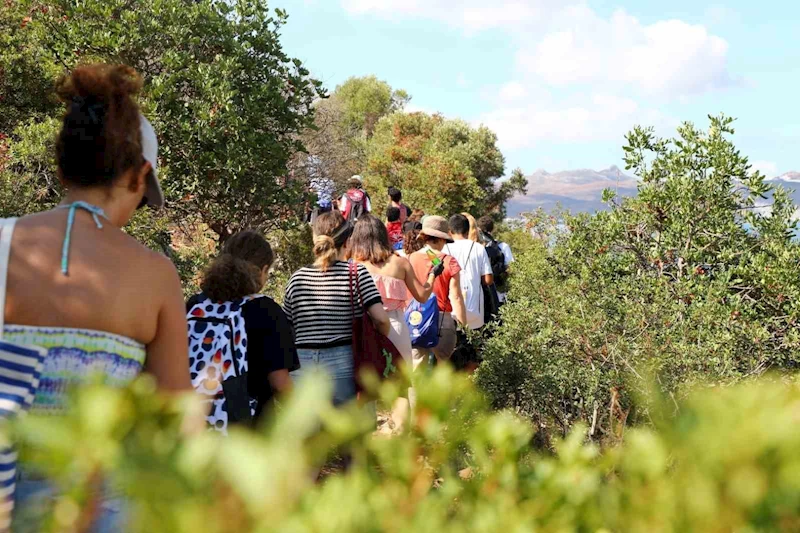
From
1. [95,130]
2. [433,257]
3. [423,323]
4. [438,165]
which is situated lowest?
[423,323]

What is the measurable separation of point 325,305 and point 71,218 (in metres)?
3.12

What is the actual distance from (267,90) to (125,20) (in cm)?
163

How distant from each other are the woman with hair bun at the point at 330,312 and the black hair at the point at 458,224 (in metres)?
3.03

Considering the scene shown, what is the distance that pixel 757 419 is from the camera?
1033 millimetres

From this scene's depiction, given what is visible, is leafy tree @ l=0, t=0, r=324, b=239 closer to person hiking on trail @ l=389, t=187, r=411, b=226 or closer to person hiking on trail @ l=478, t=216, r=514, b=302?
person hiking on trail @ l=389, t=187, r=411, b=226

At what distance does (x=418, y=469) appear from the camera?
126 centimetres

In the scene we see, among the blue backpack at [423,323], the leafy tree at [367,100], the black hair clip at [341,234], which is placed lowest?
the blue backpack at [423,323]

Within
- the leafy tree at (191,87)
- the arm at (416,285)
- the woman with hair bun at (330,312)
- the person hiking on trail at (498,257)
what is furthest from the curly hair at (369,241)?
the leafy tree at (191,87)

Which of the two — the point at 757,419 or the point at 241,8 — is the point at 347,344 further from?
the point at 241,8

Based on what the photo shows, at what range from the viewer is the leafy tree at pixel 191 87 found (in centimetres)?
866

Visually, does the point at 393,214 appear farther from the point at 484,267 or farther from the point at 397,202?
the point at 484,267

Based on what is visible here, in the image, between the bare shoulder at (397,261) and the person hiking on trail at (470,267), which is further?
the person hiking on trail at (470,267)

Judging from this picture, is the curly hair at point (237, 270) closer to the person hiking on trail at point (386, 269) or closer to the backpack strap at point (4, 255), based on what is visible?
the person hiking on trail at point (386, 269)

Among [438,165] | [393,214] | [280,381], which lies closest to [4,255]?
[280,381]
